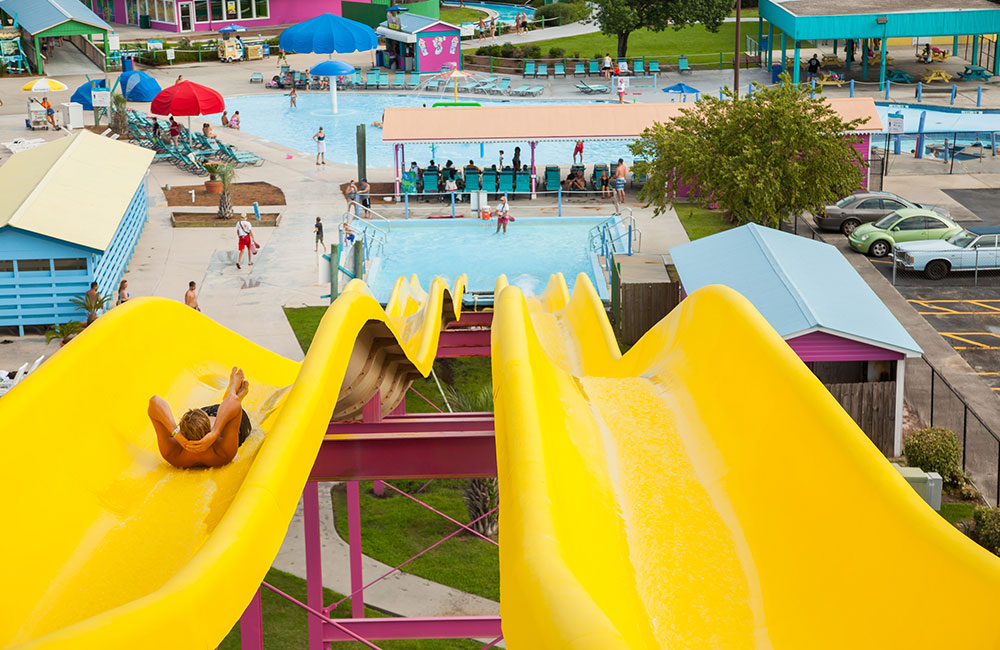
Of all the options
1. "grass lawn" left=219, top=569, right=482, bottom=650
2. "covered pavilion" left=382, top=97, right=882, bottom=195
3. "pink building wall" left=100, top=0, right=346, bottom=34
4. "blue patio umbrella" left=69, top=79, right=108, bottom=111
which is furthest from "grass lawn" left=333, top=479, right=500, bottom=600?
"pink building wall" left=100, top=0, right=346, bottom=34

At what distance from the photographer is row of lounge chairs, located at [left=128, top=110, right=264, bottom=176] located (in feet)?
128

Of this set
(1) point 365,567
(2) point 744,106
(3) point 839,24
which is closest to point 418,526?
(1) point 365,567

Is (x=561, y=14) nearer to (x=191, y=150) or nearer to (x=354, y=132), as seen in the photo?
(x=354, y=132)

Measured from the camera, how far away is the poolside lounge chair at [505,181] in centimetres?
3512

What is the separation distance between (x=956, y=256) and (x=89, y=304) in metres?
19.5

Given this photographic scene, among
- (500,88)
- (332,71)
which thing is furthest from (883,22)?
(332,71)

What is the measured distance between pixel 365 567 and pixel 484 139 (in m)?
20.7

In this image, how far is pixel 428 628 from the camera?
35.3ft

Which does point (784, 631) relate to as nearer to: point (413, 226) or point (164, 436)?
point (164, 436)

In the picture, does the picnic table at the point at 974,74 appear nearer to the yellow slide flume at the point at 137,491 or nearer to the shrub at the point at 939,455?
the shrub at the point at 939,455

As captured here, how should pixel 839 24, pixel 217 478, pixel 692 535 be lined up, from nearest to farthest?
pixel 692 535 < pixel 217 478 < pixel 839 24

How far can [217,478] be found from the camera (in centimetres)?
771

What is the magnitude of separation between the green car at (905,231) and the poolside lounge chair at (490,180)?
1163cm

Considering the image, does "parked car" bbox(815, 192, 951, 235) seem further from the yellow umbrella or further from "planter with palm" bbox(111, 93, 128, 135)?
the yellow umbrella
